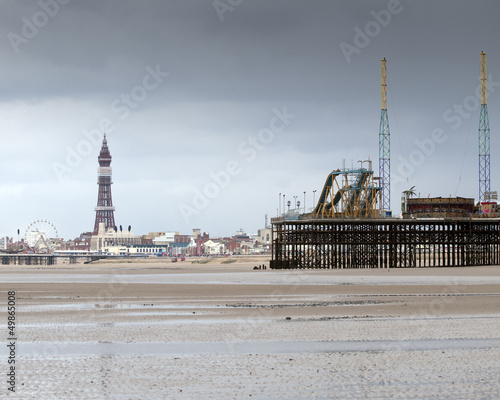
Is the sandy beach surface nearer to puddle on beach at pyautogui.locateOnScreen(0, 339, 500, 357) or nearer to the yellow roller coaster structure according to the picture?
puddle on beach at pyautogui.locateOnScreen(0, 339, 500, 357)

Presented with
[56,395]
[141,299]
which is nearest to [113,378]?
[56,395]

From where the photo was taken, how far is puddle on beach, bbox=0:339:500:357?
17438 mm

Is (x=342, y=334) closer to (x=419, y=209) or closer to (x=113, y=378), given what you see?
(x=113, y=378)

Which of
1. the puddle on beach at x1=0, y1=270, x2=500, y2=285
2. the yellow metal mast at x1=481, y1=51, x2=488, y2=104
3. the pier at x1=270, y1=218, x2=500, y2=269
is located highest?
the yellow metal mast at x1=481, y1=51, x2=488, y2=104

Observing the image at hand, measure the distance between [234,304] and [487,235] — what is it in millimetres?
64279

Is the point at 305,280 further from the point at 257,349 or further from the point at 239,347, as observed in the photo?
the point at 257,349

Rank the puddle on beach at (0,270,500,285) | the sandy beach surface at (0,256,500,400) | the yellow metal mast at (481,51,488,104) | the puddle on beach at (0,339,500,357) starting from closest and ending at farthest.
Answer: the sandy beach surface at (0,256,500,400) < the puddle on beach at (0,339,500,357) < the puddle on beach at (0,270,500,285) < the yellow metal mast at (481,51,488,104)

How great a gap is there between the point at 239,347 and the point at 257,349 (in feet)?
1.90

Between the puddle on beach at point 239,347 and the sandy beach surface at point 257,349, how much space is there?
0.09ft

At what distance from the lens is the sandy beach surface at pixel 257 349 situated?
44.5 ft

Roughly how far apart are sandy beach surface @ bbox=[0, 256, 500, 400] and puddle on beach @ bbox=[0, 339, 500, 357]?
1.0 inches

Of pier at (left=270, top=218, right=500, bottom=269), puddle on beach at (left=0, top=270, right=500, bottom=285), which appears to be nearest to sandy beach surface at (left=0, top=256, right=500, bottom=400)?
puddle on beach at (left=0, top=270, right=500, bottom=285)

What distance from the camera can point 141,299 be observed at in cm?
3297

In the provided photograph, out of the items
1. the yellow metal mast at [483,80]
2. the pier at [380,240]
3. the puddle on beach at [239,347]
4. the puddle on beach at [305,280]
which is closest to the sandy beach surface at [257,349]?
the puddle on beach at [239,347]
